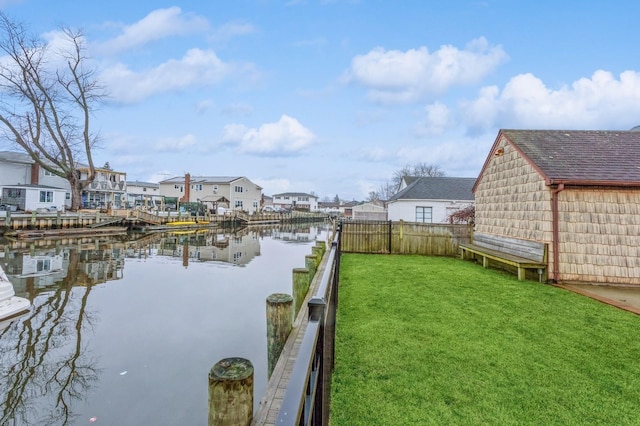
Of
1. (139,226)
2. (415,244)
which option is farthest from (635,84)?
(139,226)

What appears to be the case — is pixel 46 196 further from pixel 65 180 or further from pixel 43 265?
pixel 43 265

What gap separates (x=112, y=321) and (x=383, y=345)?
19.0 feet

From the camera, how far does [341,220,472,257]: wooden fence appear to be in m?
13.6

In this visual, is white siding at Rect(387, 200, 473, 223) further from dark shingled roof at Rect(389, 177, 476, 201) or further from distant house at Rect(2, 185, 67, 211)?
distant house at Rect(2, 185, 67, 211)

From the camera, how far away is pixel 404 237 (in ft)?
46.1

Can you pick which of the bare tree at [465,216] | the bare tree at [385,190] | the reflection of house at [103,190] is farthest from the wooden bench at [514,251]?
the bare tree at [385,190]

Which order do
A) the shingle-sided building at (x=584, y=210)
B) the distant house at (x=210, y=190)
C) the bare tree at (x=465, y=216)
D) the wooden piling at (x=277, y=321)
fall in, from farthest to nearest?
the distant house at (x=210, y=190) < the bare tree at (x=465, y=216) < the shingle-sided building at (x=584, y=210) < the wooden piling at (x=277, y=321)

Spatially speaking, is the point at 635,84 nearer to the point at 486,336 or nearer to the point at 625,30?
the point at 625,30

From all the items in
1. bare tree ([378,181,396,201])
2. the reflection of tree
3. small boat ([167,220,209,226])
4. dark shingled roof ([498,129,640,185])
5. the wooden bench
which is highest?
bare tree ([378,181,396,201])

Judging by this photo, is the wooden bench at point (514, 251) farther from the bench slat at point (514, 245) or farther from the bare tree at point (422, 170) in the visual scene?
the bare tree at point (422, 170)

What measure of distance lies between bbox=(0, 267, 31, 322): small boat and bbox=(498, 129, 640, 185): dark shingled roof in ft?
41.7

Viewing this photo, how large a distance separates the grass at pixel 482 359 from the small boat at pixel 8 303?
680 centimetres

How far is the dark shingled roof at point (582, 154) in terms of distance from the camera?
8422mm

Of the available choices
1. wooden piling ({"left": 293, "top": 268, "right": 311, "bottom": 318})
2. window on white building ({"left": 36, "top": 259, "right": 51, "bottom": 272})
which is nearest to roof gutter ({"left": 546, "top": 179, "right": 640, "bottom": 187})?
wooden piling ({"left": 293, "top": 268, "right": 311, "bottom": 318})
